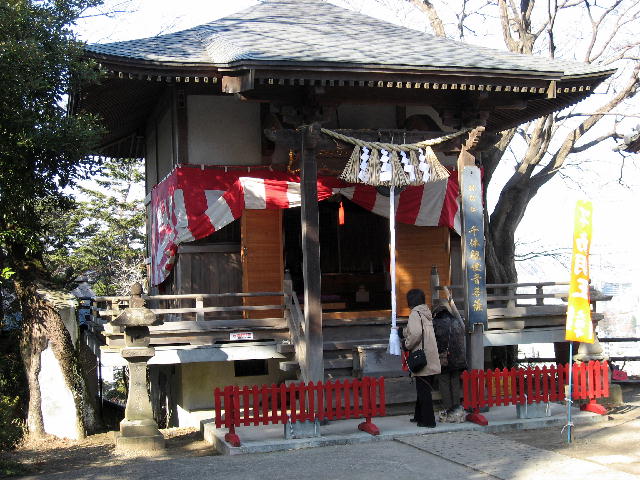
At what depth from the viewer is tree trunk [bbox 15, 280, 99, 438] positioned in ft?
47.0

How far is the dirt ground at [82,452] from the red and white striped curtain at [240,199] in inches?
129

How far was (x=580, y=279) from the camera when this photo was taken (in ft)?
31.3

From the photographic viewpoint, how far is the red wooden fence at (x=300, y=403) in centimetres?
983

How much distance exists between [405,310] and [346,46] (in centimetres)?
545

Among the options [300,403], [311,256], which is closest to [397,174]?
[311,256]

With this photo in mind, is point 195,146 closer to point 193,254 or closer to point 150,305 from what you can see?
point 193,254

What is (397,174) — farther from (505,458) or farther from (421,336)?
(505,458)

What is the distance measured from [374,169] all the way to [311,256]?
1.71 meters

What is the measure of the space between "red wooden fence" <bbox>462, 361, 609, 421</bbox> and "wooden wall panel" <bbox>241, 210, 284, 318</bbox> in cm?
434

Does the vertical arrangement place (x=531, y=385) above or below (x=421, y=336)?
below

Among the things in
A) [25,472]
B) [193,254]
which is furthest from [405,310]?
[25,472]

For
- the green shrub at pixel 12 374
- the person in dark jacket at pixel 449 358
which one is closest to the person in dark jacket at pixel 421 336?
the person in dark jacket at pixel 449 358

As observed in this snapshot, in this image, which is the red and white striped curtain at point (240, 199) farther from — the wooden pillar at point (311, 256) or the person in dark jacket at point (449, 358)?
the person in dark jacket at point (449, 358)

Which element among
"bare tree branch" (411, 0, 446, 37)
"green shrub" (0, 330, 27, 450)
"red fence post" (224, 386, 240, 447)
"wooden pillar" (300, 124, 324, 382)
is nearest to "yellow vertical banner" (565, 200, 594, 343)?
"wooden pillar" (300, 124, 324, 382)
